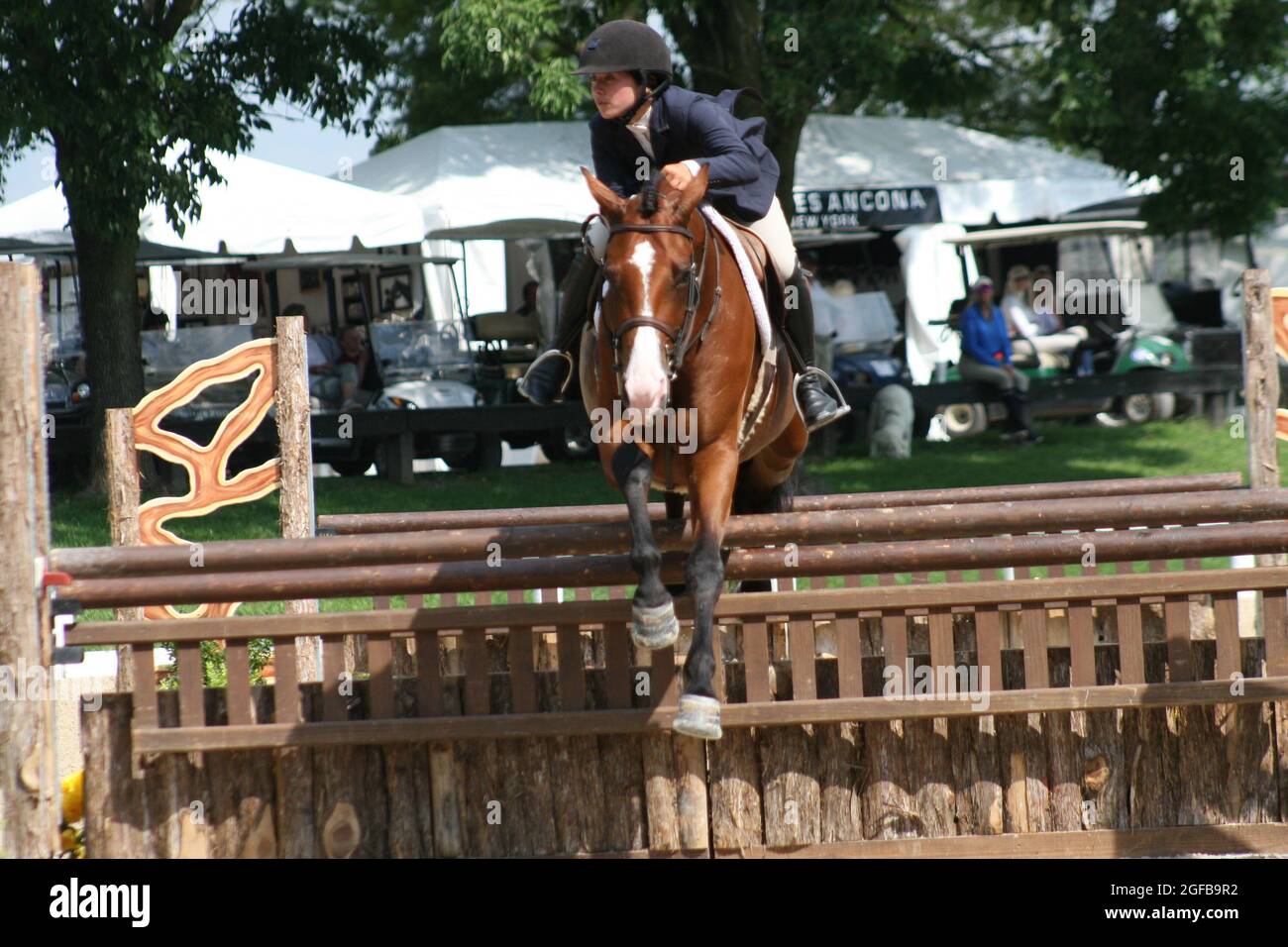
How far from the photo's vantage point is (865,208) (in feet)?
54.7

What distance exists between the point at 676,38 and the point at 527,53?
1.84 meters

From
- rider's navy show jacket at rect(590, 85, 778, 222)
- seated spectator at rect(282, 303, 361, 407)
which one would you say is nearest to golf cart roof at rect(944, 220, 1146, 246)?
seated spectator at rect(282, 303, 361, 407)

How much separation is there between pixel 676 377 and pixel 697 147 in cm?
85

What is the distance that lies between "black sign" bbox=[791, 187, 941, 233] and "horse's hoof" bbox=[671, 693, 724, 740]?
41.8ft

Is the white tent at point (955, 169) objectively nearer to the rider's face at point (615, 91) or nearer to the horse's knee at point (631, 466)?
the rider's face at point (615, 91)

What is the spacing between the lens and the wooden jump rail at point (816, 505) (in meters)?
5.65

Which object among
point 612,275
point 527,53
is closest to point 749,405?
point 612,275

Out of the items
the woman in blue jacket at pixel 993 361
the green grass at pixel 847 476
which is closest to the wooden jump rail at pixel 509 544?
the green grass at pixel 847 476

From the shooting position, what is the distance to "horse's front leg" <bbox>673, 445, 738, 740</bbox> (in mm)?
4121

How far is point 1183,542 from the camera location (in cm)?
428

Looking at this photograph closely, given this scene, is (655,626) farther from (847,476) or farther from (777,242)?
(847,476)

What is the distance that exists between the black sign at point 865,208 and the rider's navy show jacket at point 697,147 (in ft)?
37.6

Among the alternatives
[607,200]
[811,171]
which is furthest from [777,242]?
[811,171]

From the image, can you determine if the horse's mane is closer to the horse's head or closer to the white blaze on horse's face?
the horse's head
